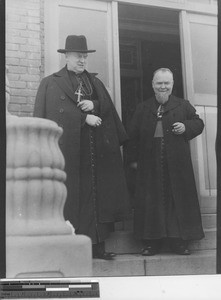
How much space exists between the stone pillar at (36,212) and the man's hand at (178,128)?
3.39 feet

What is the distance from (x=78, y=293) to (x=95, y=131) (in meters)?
1.27

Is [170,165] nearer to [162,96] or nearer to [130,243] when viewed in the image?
[162,96]

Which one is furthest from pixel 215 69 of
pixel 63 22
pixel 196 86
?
pixel 63 22

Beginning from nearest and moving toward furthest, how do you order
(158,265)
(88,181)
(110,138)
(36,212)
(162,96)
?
(36,212) < (158,265) < (88,181) < (110,138) < (162,96)

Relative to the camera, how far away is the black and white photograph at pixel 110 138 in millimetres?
3629

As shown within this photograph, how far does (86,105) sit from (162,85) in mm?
668

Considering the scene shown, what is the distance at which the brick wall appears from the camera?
375cm

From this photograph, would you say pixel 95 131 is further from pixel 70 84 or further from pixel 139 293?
pixel 139 293

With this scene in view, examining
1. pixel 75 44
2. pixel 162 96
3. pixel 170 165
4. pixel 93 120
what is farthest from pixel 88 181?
pixel 75 44

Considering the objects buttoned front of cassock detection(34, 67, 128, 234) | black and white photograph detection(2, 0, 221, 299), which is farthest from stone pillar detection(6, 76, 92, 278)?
buttoned front of cassock detection(34, 67, 128, 234)

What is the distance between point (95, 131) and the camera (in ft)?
13.1

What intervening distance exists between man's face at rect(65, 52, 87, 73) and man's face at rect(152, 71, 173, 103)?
0.60 meters

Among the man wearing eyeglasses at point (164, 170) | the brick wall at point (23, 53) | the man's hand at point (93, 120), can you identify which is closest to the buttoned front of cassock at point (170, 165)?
the man wearing eyeglasses at point (164, 170)

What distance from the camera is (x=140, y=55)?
4008 mm
